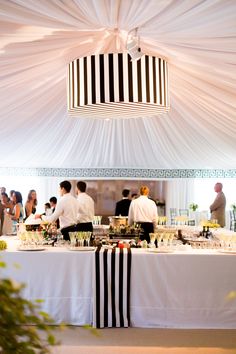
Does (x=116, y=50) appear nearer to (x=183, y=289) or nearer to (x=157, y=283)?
(x=157, y=283)

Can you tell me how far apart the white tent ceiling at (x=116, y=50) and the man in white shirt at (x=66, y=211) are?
1309 millimetres

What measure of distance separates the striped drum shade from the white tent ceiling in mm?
198

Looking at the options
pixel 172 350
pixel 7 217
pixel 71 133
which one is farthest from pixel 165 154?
pixel 172 350

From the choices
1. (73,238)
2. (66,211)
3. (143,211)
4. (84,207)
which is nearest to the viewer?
(73,238)

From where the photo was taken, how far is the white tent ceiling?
11.4 feet

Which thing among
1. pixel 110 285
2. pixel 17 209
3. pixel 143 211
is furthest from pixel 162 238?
pixel 17 209

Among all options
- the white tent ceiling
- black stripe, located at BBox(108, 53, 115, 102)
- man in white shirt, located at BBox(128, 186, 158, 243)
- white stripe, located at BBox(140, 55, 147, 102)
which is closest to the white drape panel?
the white tent ceiling

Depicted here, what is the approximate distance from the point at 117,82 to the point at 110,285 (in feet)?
6.35

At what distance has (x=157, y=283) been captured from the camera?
4523 mm

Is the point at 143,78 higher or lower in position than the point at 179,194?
higher

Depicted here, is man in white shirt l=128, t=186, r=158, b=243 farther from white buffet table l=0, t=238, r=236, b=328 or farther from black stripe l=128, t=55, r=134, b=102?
black stripe l=128, t=55, r=134, b=102

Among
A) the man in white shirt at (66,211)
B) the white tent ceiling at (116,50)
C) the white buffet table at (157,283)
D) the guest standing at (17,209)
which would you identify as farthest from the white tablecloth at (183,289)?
the guest standing at (17,209)

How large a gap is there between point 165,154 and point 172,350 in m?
7.32

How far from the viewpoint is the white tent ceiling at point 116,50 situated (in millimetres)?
3463
